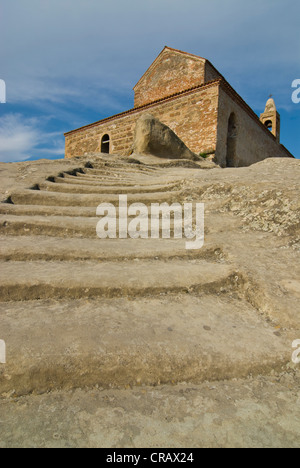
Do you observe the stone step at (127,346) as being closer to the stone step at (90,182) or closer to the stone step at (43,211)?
the stone step at (43,211)

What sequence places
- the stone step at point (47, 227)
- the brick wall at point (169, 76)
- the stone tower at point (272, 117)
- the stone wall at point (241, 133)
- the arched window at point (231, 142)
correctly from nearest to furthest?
the stone step at point (47, 227) < the stone wall at point (241, 133) < the arched window at point (231, 142) < the brick wall at point (169, 76) < the stone tower at point (272, 117)

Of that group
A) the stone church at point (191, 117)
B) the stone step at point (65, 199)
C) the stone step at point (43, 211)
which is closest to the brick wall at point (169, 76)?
the stone church at point (191, 117)

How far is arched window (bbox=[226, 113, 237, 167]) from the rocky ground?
9506 millimetres

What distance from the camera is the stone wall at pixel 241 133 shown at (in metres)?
9.77

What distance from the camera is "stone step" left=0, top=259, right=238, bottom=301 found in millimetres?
1247

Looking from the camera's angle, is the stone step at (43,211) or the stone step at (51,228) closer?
the stone step at (51,228)

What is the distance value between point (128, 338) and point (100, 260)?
69 cm

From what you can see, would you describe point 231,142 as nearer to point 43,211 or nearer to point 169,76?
point 169,76

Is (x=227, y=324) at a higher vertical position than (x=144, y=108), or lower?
lower

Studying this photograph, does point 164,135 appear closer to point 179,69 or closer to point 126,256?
point 126,256

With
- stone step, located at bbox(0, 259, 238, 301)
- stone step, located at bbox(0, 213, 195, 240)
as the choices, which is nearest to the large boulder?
stone step, located at bbox(0, 213, 195, 240)

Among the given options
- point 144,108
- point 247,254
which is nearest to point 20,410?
point 247,254

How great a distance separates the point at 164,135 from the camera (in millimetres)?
5582

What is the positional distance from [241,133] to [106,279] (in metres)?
11.4
